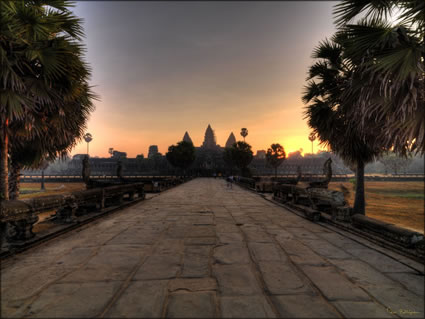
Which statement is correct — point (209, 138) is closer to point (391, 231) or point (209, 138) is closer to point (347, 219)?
point (347, 219)

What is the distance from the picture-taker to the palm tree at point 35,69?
4.88 m

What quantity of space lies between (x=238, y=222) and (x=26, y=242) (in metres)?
5.27

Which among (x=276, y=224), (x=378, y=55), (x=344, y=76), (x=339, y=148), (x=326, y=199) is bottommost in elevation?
(x=276, y=224)

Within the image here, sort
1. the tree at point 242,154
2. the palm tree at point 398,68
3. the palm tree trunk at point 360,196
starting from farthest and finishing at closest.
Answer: the tree at point 242,154 → the palm tree trunk at point 360,196 → the palm tree at point 398,68

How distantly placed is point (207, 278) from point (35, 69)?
22.3 feet

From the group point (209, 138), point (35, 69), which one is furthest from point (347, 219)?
point (209, 138)

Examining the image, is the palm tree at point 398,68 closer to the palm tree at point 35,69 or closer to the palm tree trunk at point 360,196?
the palm tree trunk at point 360,196

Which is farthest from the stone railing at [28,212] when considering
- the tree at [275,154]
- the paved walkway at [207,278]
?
the tree at [275,154]

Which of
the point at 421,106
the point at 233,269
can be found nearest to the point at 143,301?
the point at 233,269

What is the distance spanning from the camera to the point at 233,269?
3449 mm

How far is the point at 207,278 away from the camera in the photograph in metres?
3.14

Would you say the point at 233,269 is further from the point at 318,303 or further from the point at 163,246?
the point at 163,246

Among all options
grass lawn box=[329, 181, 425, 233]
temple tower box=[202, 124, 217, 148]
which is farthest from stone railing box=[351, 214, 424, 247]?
temple tower box=[202, 124, 217, 148]

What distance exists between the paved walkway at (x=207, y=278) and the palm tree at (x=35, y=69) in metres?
3.22
